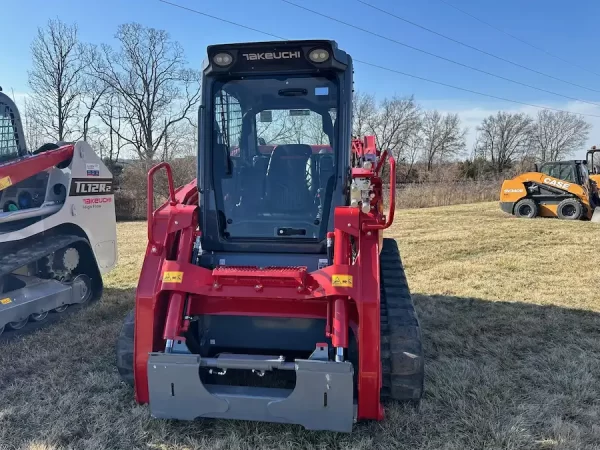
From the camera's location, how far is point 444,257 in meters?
9.34

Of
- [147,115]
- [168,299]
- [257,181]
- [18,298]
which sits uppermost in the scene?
[147,115]

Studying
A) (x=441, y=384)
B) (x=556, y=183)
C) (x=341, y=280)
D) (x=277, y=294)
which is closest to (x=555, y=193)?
(x=556, y=183)

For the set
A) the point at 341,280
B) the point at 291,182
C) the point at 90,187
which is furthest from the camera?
the point at 90,187

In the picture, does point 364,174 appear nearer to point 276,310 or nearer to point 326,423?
point 276,310

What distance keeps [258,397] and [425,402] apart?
1278mm

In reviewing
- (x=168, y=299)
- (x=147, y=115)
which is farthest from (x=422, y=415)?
(x=147, y=115)

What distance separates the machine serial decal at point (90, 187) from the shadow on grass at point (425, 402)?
1.48 m

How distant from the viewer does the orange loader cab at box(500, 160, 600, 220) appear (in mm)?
15359

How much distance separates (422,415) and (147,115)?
34.3 meters

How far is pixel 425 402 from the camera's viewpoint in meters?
3.56

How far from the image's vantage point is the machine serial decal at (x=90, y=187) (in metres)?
5.68

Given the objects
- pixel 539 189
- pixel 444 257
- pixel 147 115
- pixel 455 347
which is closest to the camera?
pixel 455 347

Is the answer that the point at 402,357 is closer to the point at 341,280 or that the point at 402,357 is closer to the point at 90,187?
the point at 341,280

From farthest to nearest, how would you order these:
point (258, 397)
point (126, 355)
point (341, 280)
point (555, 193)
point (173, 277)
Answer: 1. point (555, 193)
2. point (126, 355)
3. point (173, 277)
4. point (341, 280)
5. point (258, 397)
